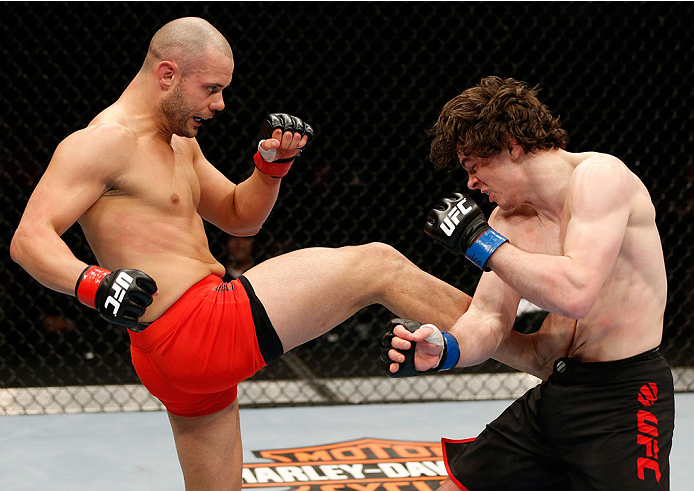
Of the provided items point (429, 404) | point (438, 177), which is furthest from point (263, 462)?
point (438, 177)

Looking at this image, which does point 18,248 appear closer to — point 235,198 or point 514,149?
point 235,198

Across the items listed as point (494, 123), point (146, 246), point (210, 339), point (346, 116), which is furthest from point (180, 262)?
point (346, 116)

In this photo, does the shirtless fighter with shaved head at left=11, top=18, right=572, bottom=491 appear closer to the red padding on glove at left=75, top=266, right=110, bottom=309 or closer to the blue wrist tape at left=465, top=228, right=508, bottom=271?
the red padding on glove at left=75, top=266, right=110, bottom=309

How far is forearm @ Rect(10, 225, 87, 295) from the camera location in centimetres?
154

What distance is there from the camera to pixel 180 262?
5.60 feet

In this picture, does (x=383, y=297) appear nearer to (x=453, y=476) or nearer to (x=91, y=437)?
(x=453, y=476)

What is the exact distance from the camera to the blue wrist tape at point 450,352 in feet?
5.07

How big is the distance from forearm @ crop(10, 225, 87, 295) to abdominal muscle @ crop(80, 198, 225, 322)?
0.40ft

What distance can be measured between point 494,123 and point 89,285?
2.80 ft

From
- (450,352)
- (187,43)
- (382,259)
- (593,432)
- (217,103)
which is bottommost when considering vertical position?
(593,432)

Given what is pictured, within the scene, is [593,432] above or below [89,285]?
below

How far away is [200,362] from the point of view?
165cm

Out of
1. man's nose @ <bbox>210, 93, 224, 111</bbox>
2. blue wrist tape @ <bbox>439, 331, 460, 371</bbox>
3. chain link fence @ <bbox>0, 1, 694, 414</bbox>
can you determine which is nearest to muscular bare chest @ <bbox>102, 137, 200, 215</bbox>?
man's nose @ <bbox>210, 93, 224, 111</bbox>

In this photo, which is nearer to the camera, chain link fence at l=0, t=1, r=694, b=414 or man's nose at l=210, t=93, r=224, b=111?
man's nose at l=210, t=93, r=224, b=111
